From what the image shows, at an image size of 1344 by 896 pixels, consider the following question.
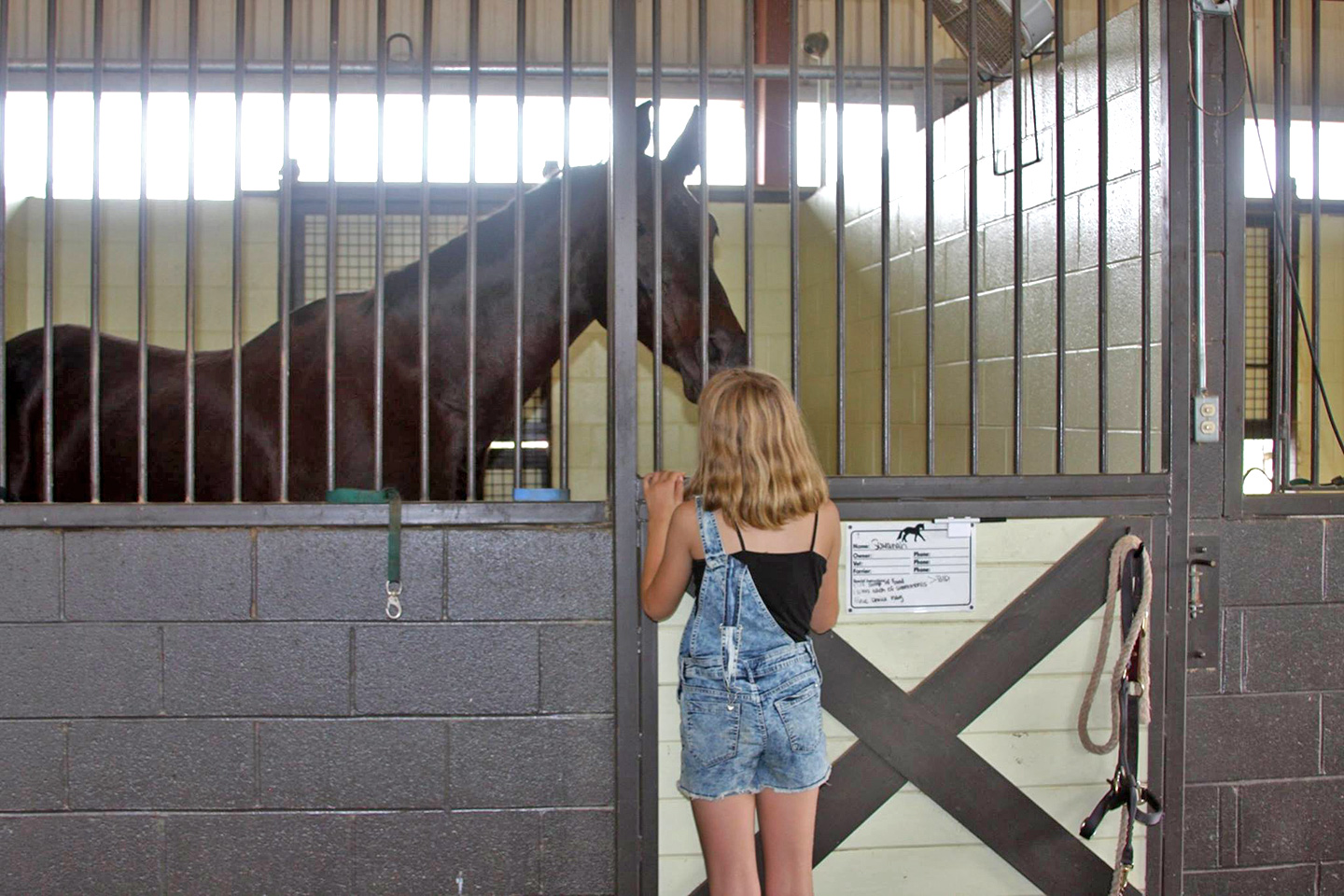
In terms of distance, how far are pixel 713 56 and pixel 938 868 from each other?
4.15 meters

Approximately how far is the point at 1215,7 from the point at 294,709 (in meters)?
2.24

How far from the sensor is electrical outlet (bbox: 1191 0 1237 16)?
2.15m

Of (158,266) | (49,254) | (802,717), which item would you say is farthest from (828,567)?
(158,266)

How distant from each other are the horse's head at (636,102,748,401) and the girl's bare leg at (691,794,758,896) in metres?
0.96

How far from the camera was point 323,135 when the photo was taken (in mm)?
5355

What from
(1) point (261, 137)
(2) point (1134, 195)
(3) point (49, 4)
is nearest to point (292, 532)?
(3) point (49, 4)

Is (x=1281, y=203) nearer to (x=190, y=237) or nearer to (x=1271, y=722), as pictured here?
(x=1271, y=722)

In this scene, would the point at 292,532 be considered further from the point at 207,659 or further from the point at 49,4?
the point at 49,4

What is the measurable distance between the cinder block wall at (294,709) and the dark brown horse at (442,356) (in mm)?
427

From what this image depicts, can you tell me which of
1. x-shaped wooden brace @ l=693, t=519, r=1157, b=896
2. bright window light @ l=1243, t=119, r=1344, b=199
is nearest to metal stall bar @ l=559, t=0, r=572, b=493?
x-shaped wooden brace @ l=693, t=519, r=1157, b=896

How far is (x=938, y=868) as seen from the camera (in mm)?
2107

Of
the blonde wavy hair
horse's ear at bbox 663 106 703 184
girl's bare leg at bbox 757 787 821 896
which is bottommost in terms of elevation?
girl's bare leg at bbox 757 787 821 896

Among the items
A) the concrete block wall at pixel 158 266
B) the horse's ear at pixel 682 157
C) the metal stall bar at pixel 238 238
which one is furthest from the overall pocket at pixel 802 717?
the concrete block wall at pixel 158 266

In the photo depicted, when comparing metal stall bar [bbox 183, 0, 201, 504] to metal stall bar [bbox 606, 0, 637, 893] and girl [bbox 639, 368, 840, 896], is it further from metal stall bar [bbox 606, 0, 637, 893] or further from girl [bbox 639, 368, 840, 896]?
girl [bbox 639, 368, 840, 896]
